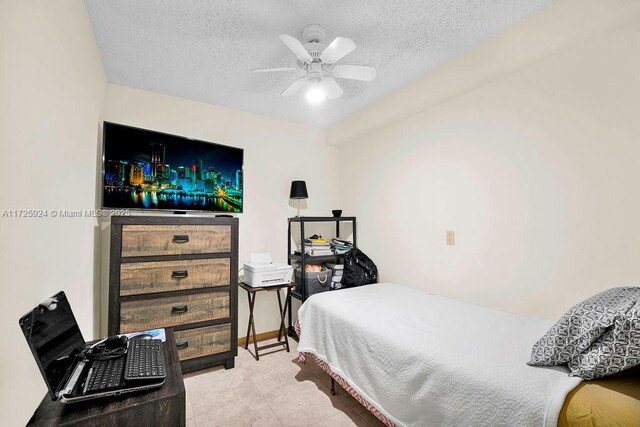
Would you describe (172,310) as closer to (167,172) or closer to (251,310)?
(251,310)

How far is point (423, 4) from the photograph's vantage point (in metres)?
1.59

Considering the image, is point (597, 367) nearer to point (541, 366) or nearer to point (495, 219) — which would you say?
point (541, 366)

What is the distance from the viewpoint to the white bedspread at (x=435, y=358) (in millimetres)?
1047

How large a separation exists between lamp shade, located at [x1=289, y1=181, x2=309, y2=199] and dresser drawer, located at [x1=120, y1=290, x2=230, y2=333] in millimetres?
1207

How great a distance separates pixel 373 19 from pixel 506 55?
0.90m

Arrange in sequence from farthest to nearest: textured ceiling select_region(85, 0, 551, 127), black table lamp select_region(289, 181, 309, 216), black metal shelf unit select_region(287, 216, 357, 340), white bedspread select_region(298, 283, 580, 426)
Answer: black table lamp select_region(289, 181, 309, 216)
black metal shelf unit select_region(287, 216, 357, 340)
textured ceiling select_region(85, 0, 551, 127)
white bedspread select_region(298, 283, 580, 426)

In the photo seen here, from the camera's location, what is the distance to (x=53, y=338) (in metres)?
1.01

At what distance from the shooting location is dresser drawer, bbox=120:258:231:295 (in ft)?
6.90

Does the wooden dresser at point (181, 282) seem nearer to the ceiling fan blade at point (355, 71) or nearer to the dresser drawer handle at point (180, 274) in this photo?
the dresser drawer handle at point (180, 274)

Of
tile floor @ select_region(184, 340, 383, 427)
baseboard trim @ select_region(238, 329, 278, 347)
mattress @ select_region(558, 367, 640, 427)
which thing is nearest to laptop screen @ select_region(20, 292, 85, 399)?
tile floor @ select_region(184, 340, 383, 427)

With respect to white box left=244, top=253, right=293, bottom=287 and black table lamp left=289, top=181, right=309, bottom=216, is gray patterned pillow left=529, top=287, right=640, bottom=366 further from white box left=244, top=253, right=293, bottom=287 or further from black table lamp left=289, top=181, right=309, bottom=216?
black table lamp left=289, top=181, right=309, bottom=216

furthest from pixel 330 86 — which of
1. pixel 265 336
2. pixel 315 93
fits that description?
pixel 265 336

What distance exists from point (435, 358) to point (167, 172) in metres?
2.39

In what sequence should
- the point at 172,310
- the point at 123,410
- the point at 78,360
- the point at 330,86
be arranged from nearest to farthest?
the point at 123,410 → the point at 78,360 → the point at 330,86 → the point at 172,310
